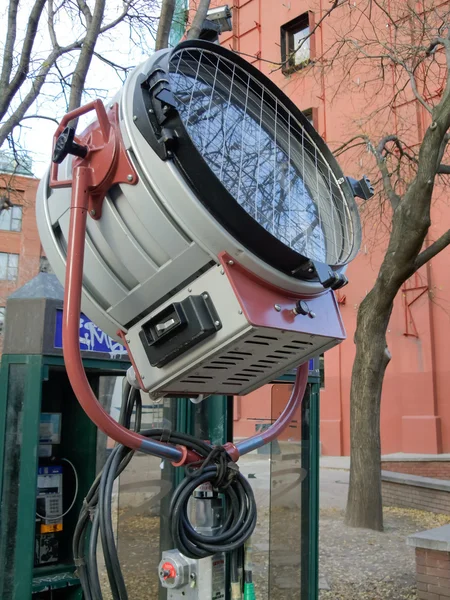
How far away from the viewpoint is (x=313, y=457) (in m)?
3.88

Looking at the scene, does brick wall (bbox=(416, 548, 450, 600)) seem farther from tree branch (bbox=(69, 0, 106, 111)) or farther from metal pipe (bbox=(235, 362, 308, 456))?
tree branch (bbox=(69, 0, 106, 111))

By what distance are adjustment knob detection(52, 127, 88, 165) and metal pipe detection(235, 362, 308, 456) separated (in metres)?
0.83

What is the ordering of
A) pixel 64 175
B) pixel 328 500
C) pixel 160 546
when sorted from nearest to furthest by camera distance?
pixel 64 175 < pixel 160 546 < pixel 328 500

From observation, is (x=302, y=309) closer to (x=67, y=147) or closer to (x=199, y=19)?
(x=67, y=147)

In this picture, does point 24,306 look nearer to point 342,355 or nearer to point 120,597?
point 120,597

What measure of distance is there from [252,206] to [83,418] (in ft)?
6.49

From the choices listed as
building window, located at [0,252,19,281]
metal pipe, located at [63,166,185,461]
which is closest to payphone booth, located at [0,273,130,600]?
metal pipe, located at [63,166,185,461]

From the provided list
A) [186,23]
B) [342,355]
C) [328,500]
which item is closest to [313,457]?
[186,23]

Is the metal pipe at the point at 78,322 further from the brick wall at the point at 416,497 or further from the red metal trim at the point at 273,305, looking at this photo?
the brick wall at the point at 416,497

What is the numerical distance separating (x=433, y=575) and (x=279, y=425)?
11.5 ft

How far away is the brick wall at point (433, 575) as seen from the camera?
172 inches

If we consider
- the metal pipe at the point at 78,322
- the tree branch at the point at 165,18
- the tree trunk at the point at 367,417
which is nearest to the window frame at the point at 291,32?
the tree trunk at the point at 367,417

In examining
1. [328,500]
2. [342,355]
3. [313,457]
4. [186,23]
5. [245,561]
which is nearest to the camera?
[245,561]

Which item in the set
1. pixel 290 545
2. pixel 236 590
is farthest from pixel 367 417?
pixel 236 590
